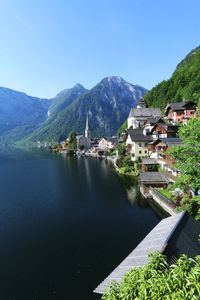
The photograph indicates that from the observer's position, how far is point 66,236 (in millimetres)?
24984

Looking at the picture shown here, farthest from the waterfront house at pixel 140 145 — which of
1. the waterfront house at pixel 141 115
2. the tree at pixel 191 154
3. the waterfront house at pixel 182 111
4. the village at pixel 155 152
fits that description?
the tree at pixel 191 154

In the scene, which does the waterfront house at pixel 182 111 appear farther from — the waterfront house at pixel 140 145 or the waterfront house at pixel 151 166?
the waterfront house at pixel 151 166

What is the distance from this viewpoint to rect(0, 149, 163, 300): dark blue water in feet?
55.2

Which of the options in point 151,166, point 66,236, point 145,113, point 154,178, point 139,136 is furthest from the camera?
point 145,113

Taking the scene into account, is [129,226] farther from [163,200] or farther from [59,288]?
[59,288]

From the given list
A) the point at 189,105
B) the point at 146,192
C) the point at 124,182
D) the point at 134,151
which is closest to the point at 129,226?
the point at 146,192

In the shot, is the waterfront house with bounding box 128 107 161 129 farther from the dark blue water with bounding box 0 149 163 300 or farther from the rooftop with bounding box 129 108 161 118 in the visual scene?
the dark blue water with bounding box 0 149 163 300

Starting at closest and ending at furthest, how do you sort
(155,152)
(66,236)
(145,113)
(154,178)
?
1. (66,236)
2. (154,178)
3. (155,152)
4. (145,113)

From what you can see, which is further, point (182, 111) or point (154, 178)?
point (182, 111)

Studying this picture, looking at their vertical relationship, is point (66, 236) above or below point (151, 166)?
below

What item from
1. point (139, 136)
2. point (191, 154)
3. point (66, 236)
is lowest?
point (66, 236)

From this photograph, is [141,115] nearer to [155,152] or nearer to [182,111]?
[182,111]

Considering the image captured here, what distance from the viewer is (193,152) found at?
1891cm

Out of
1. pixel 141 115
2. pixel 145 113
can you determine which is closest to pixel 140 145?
pixel 141 115
